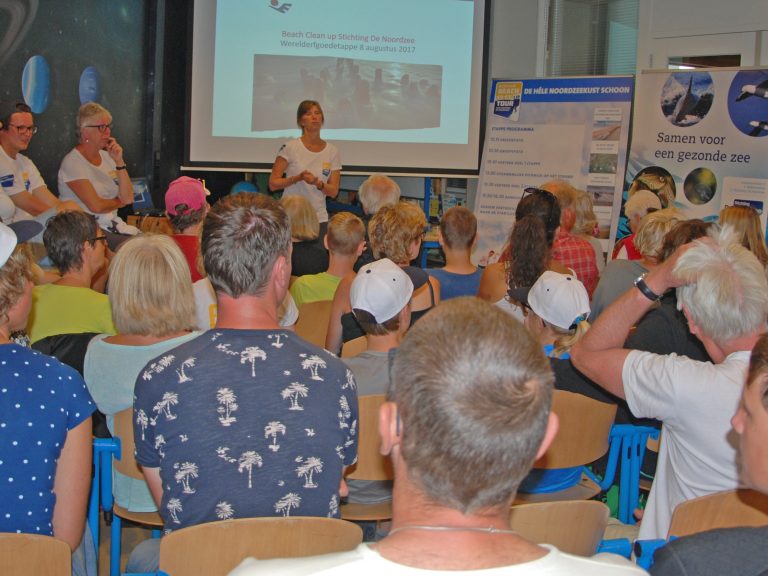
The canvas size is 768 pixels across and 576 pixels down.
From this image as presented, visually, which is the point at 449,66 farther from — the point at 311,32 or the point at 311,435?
the point at 311,435

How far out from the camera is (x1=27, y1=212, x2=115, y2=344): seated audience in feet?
10.1

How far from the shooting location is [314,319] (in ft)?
13.1

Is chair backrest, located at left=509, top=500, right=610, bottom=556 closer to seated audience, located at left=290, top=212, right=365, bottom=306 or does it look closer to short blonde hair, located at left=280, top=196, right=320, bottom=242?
seated audience, located at left=290, top=212, right=365, bottom=306

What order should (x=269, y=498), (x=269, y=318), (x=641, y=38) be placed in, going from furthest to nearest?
1. (x=641, y=38)
2. (x=269, y=318)
3. (x=269, y=498)

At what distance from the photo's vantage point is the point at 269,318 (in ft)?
6.61

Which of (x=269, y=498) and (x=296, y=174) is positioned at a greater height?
(x=296, y=174)

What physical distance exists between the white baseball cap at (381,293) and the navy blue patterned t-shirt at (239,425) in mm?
877

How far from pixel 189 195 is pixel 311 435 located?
2.47 metres

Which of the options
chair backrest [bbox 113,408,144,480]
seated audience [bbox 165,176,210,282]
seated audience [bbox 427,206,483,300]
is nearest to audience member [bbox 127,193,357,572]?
chair backrest [bbox 113,408,144,480]

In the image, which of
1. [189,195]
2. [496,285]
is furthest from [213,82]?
[496,285]

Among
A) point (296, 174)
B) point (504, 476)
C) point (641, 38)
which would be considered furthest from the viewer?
point (641, 38)

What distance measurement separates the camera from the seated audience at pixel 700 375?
2.18m

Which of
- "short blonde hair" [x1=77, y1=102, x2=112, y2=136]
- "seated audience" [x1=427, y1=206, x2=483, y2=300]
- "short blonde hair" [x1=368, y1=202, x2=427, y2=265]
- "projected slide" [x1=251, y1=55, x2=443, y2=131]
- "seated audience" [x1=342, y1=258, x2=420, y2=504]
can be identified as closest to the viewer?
"seated audience" [x1=342, y1=258, x2=420, y2=504]

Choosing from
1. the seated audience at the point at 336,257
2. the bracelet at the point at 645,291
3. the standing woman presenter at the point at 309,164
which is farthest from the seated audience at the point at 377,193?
the bracelet at the point at 645,291
